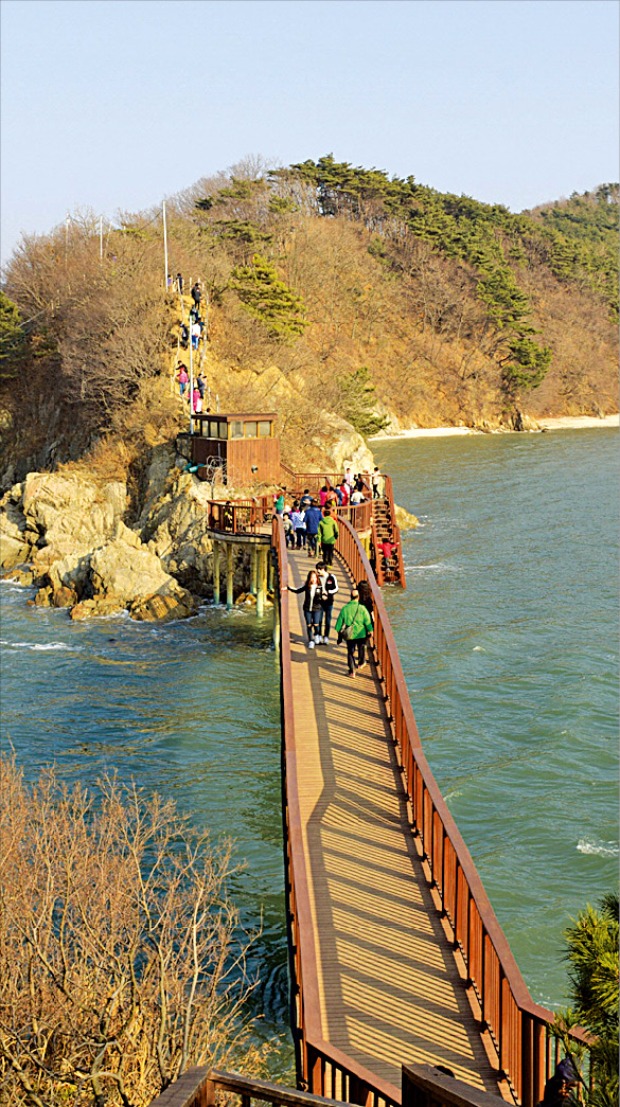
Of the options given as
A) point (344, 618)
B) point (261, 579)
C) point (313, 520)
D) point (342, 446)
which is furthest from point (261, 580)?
point (342, 446)

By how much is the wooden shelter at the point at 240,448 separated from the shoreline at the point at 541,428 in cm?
4629

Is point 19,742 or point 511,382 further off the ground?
point 511,382

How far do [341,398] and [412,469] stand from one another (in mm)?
11971

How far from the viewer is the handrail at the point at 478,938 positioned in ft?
29.3

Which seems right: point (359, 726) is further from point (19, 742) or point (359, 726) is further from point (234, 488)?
point (234, 488)

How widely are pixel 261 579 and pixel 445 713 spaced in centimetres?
1161

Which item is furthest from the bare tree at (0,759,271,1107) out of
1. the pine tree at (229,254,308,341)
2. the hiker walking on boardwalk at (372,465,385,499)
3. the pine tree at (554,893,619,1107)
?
the pine tree at (229,254,308,341)

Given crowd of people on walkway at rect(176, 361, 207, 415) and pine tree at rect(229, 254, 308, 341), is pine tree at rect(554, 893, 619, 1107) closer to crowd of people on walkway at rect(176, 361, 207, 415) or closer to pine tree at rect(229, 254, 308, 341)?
crowd of people on walkway at rect(176, 361, 207, 415)

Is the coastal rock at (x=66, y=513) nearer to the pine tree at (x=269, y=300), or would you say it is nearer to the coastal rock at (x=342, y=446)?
the coastal rock at (x=342, y=446)

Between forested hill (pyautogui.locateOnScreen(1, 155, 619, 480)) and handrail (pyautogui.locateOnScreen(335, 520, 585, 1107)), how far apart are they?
39845 millimetres

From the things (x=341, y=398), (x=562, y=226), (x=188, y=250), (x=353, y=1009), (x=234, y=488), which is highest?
(x=562, y=226)

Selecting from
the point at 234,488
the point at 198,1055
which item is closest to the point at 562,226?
the point at 234,488

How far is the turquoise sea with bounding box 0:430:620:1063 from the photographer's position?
19.8 m

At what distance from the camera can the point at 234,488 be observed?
4484cm
